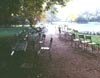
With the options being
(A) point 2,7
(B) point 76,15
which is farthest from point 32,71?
(B) point 76,15

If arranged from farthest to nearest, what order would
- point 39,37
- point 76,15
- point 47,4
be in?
point 76,15, point 47,4, point 39,37

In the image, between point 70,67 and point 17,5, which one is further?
point 17,5

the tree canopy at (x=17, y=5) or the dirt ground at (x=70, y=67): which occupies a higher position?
the tree canopy at (x=17, y=5)

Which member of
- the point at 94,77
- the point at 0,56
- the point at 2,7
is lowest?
the point at 94,77

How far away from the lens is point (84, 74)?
1020 centimetres

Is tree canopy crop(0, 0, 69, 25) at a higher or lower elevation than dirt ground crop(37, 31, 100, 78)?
higher

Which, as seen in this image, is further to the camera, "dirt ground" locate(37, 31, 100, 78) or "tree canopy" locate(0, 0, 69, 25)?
"tree canopy" locate(0, 0, 69, 25)

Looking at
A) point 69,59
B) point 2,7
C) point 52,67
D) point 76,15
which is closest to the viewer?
point 52,67

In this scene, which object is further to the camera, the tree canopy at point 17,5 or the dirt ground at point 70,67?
the tree canopy at point 17,5

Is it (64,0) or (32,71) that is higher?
(64,0)

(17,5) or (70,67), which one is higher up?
(17,5)

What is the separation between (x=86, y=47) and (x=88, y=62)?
5.29 m

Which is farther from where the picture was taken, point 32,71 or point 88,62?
point 88,62

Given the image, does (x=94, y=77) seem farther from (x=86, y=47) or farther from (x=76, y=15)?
(x=76, y=15)
